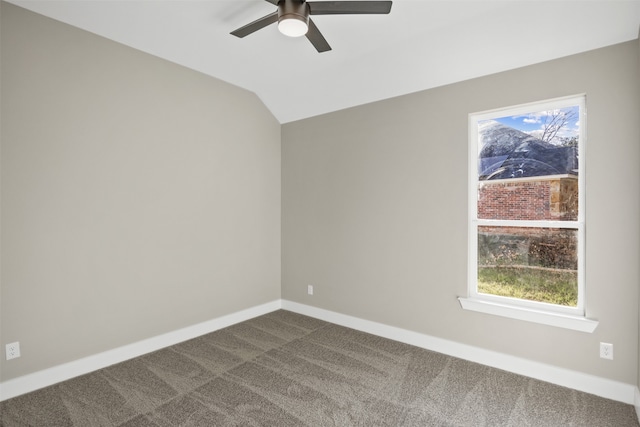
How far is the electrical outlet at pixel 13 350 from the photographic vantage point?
233 centimetres

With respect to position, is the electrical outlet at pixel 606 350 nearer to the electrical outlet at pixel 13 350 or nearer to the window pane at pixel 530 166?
the window pane at pixel 530 166

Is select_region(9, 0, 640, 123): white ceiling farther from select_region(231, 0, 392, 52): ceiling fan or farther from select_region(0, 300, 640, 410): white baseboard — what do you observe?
select_region(0, 300, 640, 410): white baseboard

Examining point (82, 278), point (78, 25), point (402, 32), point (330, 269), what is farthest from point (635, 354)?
point (78, 25)

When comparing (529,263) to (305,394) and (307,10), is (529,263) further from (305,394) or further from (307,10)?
(307,10)

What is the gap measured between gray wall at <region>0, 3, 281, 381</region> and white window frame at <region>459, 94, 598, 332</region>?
2519mm

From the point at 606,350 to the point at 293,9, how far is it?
3.21m

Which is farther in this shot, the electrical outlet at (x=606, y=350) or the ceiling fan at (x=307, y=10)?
the electrical outlet at (x=606, y=350)

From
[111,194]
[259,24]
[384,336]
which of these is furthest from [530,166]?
[111,194]

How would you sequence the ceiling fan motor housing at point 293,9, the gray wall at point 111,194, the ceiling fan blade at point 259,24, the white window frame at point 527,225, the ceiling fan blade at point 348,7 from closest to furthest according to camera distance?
the ceiling fan blade at point 348,7, the ceiling fan motor housing at point 293,9, the ceiling fan blade at point 259,24, the gray wall at point 111,194, the white window frame at point 527,225

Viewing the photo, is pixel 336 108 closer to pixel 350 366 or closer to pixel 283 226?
pixel 283 226

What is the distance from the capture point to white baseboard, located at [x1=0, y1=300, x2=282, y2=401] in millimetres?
2369

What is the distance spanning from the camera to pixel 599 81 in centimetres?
238

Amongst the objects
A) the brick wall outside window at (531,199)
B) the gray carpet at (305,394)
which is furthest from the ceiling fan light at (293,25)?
the gray carpet at (305,394)

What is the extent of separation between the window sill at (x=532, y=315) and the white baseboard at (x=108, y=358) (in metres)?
2.55
